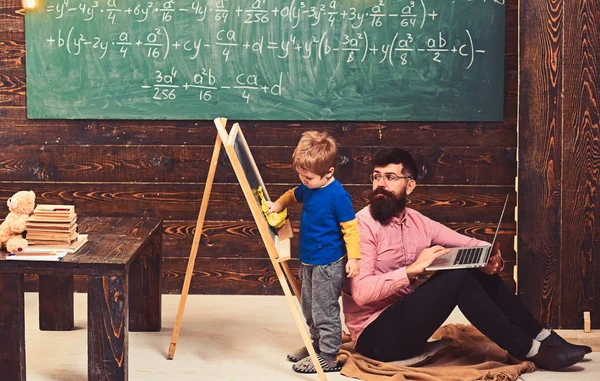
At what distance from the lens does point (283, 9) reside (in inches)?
183

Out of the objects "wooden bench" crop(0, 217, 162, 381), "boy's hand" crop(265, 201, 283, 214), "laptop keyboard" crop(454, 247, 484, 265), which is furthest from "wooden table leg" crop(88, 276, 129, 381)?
"laptop keyboard" crop(454, 247, 484, 265)

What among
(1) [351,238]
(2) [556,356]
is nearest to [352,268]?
(1) [351,238]

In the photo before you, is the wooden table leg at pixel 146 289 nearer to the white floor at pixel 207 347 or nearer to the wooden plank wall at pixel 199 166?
the white floor at pixel 207 347

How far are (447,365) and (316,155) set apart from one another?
39.4 inches

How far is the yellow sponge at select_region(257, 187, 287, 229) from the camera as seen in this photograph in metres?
3.49

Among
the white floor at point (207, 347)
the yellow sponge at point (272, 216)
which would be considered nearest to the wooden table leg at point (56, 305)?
the white floor at point (207, 347)

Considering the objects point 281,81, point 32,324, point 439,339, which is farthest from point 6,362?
point 281,81

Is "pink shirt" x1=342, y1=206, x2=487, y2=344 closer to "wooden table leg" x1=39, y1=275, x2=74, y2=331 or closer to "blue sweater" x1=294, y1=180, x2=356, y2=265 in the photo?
"blue sweater" x1=294, y1=180, x2=356, y2=265

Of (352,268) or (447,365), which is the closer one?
(352,268)

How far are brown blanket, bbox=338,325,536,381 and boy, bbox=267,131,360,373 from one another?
0.39ft

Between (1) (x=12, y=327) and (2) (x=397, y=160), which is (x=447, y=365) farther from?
(1) (x=12, y=327)

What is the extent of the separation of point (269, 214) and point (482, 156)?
1644 millimetres

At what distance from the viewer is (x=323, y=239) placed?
3.47 m

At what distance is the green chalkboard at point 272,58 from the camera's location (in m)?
4.64
